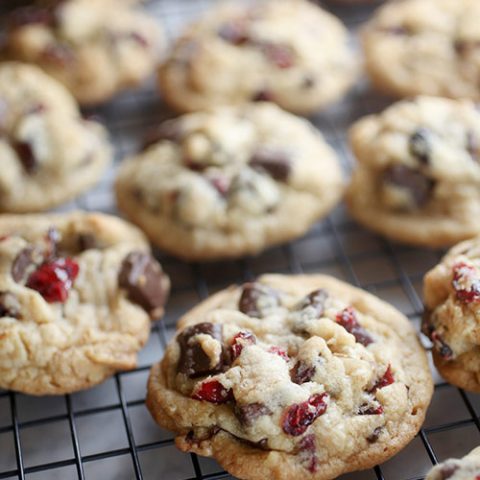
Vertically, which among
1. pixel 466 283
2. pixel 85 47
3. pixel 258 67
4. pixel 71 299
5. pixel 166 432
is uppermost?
pixel 466 283

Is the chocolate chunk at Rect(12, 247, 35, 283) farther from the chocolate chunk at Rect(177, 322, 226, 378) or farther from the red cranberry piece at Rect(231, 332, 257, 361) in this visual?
the red cranberry piece at Rect(231, 332, 257, 361)

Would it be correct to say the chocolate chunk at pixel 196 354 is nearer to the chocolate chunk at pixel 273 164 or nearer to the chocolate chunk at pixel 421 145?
the chocolate chunk at pixel 273 164

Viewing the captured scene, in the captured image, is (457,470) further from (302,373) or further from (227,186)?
(227,186)

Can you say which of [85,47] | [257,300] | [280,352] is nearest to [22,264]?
[257,300]

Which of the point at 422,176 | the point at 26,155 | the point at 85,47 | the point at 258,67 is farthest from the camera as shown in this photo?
the point at 85,47

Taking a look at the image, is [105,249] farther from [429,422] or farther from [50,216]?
[429,422]

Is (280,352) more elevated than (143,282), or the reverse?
(280,352)

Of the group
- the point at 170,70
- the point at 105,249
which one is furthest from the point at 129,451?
the point at 170,70
